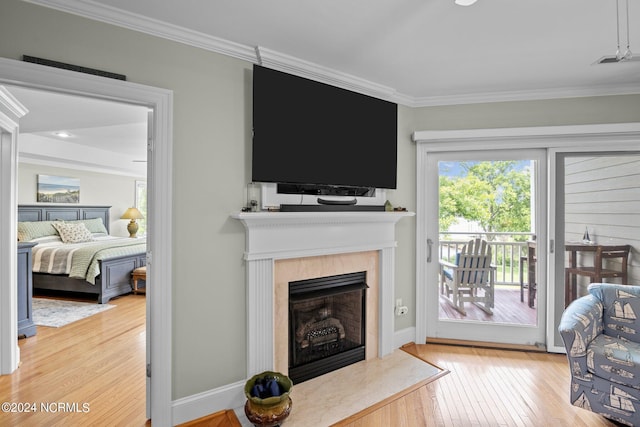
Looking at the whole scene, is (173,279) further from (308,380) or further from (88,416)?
(308,380)

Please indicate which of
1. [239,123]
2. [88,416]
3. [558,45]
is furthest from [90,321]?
[558,45]

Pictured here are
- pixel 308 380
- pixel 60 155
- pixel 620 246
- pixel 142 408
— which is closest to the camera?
pixel 142 408

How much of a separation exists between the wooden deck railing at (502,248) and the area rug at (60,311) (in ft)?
14.0

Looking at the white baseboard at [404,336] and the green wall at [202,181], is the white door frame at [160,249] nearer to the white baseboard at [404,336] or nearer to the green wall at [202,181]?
the green wall at [202,181]

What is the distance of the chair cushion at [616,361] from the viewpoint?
69.6 inches

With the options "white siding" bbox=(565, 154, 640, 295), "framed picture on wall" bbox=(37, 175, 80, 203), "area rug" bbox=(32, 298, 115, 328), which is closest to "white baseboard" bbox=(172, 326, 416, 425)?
"area rug" bbox=(32, 298, 115, 328)

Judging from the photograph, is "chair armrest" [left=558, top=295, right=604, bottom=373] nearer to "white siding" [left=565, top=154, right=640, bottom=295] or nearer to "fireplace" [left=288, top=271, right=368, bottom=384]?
"white siding" [left=565, top=154, right=640, bottom=295]

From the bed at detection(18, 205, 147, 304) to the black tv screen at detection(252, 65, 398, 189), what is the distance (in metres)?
3.61

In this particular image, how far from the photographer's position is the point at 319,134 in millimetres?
2328

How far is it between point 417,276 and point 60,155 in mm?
6185

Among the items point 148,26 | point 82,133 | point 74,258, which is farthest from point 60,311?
point 148,26

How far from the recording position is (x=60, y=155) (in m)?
5.43

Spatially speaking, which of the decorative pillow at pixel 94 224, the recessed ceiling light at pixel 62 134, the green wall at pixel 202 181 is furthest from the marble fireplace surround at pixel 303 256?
the decorative pillow at pixel 94 224

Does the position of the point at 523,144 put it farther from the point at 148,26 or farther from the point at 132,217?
the point at 132,217
